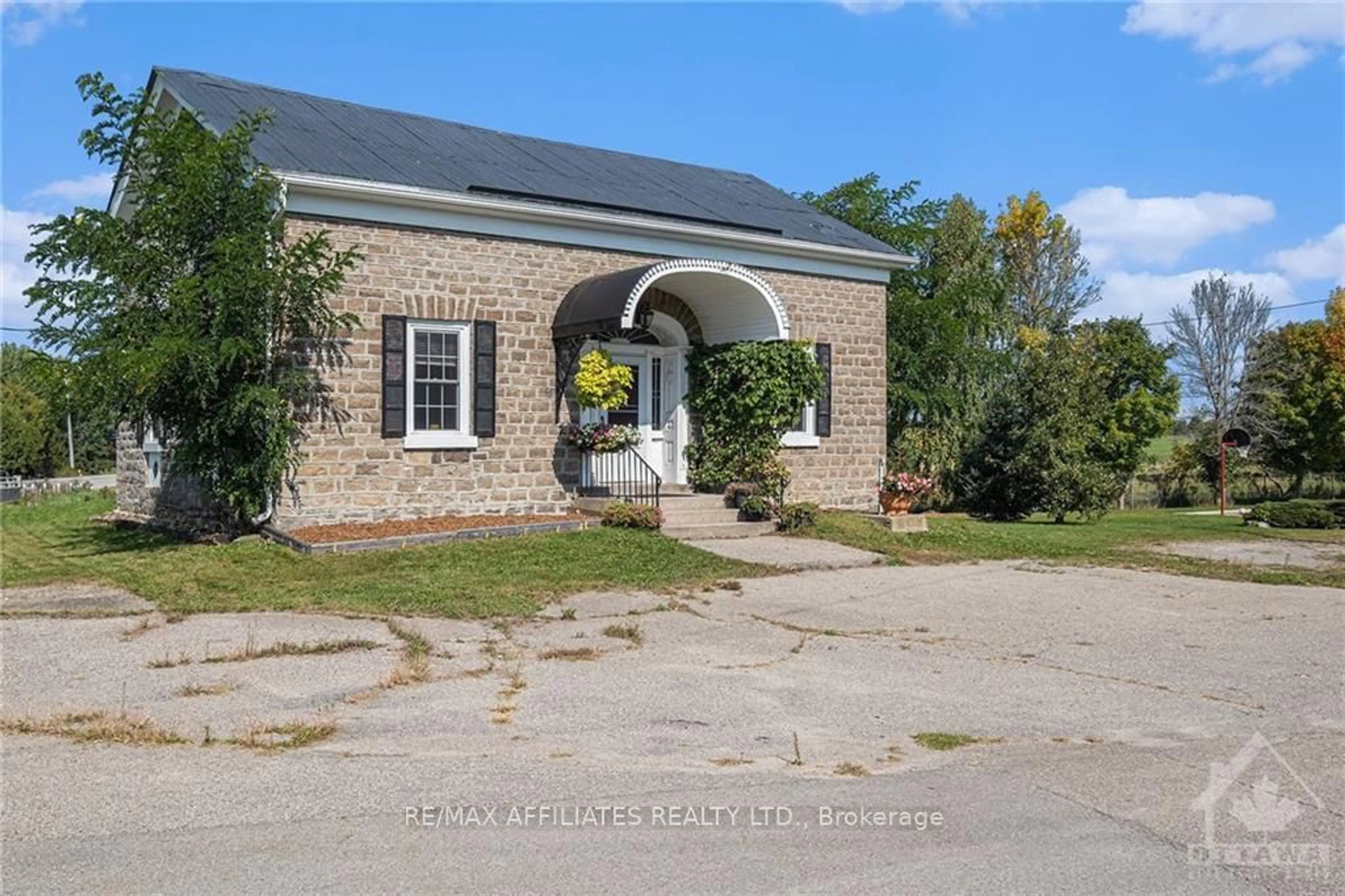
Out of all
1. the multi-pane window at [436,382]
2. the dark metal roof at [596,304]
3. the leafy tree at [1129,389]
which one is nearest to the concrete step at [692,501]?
the dark metal roof at [596,304]

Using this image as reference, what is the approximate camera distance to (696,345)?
18.1 metres

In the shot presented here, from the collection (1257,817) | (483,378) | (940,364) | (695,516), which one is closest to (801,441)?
(695,516)

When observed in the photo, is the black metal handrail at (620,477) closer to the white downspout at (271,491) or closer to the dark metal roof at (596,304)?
the dark metal roof at (596,304)

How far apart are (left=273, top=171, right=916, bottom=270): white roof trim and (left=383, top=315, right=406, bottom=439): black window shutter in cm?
159

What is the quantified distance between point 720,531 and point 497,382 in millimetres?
3697

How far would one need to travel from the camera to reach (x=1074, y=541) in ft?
55.2

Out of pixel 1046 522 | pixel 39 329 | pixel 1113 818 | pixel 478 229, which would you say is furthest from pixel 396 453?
pixel 1046 522

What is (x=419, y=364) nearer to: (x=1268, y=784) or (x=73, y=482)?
(x=1268, y=784)

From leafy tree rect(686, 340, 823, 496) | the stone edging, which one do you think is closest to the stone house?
leafy tree rect(686, 340, 823, 496)

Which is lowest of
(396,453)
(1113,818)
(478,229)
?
(1113,818)

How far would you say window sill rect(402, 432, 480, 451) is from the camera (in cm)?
1474

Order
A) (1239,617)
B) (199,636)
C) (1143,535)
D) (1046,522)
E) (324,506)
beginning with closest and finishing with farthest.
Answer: (199,636) < (1239,617) < (324,506) < (1143,535) < (1046,522)

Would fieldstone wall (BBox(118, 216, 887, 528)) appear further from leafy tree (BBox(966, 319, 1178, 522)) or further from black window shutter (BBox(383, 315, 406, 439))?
leafy tree (BBox(966, 319, 1178, 522))

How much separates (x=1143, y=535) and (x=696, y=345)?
7741 millimetres
